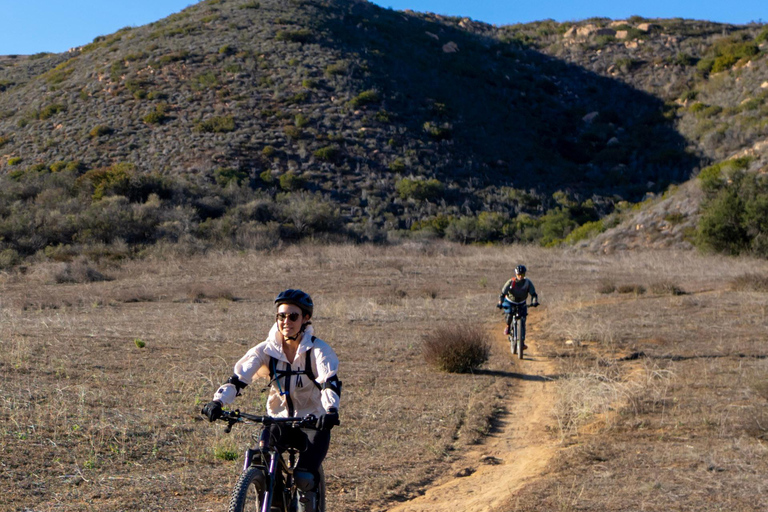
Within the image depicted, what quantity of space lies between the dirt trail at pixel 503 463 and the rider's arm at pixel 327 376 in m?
2.01

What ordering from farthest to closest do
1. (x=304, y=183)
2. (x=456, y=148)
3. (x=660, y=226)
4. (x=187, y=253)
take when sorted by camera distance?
(x=456, y=148) → (x=304, y=183) → (x=660, y=226) → (x=187, y=253)

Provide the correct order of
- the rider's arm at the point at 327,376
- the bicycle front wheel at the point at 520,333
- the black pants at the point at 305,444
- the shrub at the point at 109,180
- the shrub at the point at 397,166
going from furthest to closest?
the shrub at the point at 397,166, the shrub at the point at 109,180, the bicycle front wheel at the point at 520,333, the black pants at the point at 305,444, the rider's arm at the point at 327,376

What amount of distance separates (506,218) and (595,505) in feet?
114

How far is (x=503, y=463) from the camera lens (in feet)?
21.7

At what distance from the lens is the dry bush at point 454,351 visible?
10.6m

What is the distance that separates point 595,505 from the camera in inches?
207

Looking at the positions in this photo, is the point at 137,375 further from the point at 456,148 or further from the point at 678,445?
the point at 456,148

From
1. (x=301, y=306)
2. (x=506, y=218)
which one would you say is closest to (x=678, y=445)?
(x=301, y=306)

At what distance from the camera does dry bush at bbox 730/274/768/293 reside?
19.4 m

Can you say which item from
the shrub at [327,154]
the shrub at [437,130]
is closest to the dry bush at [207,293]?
the shrub at [327,154]

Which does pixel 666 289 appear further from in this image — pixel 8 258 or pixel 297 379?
pixel 8 258

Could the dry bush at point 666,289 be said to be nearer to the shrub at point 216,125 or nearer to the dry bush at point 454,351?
the dry bush at point 454,351

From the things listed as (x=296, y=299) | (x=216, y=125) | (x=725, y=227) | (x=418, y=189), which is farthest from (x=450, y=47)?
(x=296, y=299)

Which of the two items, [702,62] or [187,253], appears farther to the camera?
[702,62]
